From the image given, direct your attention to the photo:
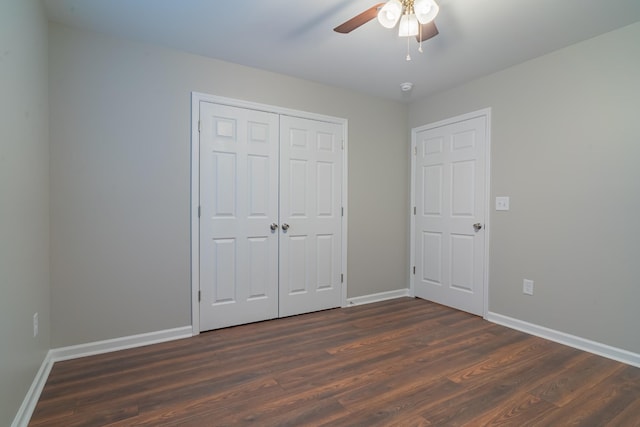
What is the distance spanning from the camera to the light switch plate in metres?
3.05

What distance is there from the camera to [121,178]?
2521mm

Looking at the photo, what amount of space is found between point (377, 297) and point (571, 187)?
224 centimetres

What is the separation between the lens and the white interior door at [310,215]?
3.27 m

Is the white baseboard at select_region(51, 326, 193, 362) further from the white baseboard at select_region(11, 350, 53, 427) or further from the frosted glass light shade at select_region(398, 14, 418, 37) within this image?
the frosted glass light shade at select_region(398, 14, 418, 37)

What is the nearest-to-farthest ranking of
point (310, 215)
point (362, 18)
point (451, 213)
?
point (362, 18), point (310, 215), point (451, 213)

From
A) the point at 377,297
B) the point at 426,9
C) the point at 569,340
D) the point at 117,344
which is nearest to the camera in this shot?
the point at 426,9

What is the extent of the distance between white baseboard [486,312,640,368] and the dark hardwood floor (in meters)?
0.08

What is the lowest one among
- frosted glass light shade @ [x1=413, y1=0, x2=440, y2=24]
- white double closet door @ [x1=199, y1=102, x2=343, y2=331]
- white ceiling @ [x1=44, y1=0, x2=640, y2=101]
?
white double closet door @ [x1=199, y1=102, x2=343, y2=331]

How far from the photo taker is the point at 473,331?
9.50 feet

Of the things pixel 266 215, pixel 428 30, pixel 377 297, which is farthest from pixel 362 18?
pixel 377 297

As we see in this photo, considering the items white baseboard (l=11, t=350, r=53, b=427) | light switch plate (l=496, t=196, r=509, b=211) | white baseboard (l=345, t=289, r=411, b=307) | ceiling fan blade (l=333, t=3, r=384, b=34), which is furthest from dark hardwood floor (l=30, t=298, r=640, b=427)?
ceiling fan blade (l=333, t=3, r=384, b=34)

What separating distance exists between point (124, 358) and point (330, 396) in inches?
63.1

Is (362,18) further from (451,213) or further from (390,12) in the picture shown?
(451,213)

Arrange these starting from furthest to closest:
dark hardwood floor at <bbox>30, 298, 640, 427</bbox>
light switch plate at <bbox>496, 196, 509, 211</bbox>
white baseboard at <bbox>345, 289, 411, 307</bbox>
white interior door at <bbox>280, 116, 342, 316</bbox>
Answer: white baseboard at <bbox>345, 289, 411, 307</bbox>, white interior door at <bbox>280, 116, 342, 316</bbox>, light switch plate at <bbox>496, 196, 509, 211</bbox>, dark hardwood floor at <bbox>30, 298, 640, 427</bbox>
